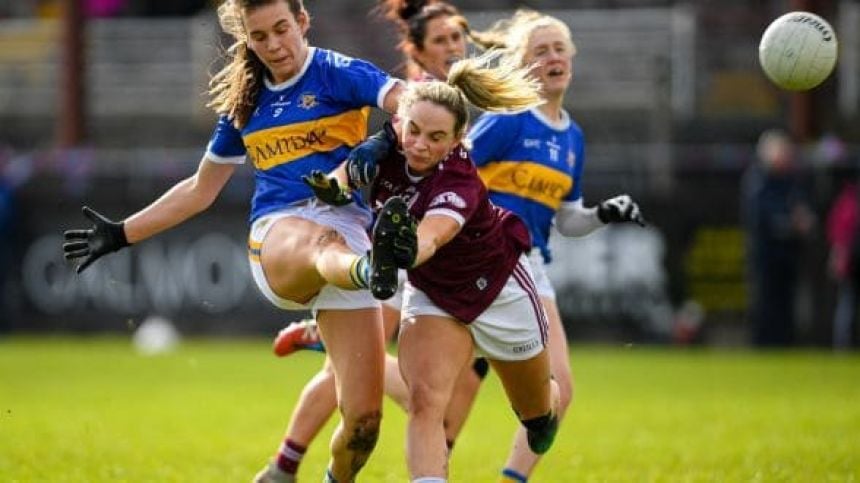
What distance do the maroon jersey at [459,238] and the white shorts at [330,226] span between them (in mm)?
234

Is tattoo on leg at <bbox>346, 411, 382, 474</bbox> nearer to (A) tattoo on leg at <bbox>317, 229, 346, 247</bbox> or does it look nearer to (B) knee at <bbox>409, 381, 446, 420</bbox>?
(B) knee at <bbox>409, 381, 446, 420</bbox>

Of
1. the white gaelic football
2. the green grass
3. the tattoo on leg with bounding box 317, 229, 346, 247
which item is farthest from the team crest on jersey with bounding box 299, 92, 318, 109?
the green grass

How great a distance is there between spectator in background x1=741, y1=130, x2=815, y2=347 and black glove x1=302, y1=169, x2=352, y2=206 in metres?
11.1

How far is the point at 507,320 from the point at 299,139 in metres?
1.11

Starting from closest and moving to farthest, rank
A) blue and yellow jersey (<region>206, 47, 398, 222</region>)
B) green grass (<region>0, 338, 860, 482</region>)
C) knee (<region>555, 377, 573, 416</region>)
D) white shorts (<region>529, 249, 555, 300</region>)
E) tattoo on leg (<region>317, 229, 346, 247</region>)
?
1. tattoo on leg (<region>317, 229, 346, 247</region>)
2. blue and yellow jersey (<region>206, 47, 398, 222</region>)
3. knee (<region>555, 377, 573, 416</region>)
4. white shorts (<region>529, 249, 555, 300</region>)
5. green grass (<region>0, 338, 860, 482</region>)

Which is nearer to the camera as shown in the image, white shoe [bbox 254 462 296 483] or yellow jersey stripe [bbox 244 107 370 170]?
yellow jersey stripe [bbox 244 107 370 170]

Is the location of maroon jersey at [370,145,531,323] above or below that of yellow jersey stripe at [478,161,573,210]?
above

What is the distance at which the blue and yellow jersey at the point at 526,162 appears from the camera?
7734 millimetres

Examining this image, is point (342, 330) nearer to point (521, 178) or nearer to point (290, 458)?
point (290, 458)

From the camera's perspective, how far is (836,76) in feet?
64.4

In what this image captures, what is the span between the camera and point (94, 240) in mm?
7047

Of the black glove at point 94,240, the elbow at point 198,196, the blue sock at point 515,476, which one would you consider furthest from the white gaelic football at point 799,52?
the black glove at point 94,240

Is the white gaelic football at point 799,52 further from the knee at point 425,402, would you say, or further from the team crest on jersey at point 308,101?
the knee at point 425,402

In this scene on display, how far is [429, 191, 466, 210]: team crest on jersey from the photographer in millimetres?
6320
